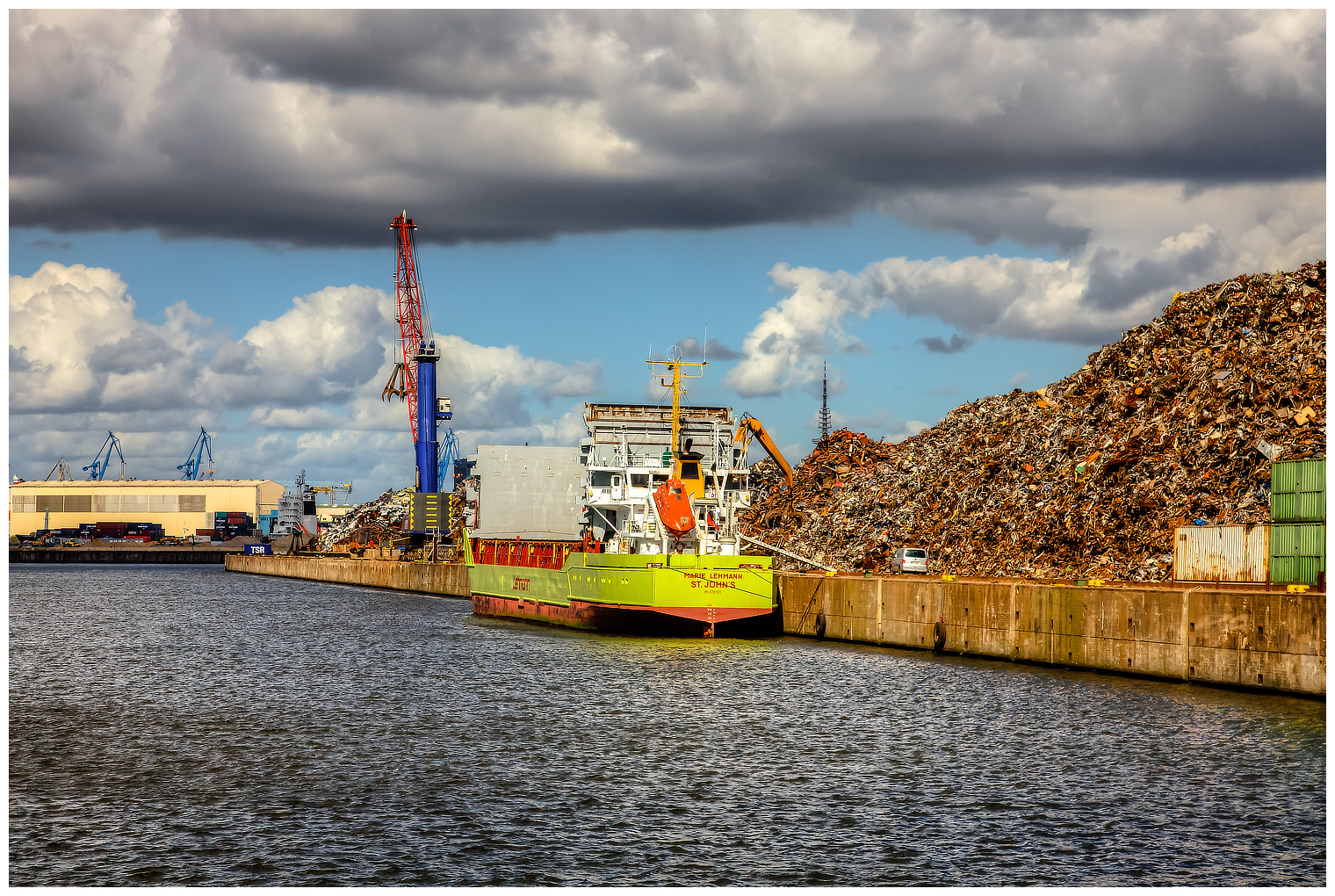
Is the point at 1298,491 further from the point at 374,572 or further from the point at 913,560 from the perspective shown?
the point at 374,572

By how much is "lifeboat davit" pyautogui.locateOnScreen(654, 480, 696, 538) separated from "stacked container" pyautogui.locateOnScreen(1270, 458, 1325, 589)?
19307mm

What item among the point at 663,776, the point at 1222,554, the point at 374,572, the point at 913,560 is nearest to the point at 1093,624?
the point at 1222,554

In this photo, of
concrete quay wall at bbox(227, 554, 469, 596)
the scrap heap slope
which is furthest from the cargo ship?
concrete quay wall at bbox(227, 554, 469, 596)

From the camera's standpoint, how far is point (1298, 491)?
31.8 m

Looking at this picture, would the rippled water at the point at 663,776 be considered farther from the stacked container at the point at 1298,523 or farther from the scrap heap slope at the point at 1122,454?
the scrap heap slope at the point at 1122,454

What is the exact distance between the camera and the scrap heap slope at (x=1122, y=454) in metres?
39.4

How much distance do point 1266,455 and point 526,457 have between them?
59.1m

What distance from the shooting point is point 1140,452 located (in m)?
44.0

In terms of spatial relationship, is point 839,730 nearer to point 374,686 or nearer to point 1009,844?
point 1009,844

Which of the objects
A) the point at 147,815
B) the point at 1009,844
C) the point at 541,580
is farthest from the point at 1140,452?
the point at 147,815

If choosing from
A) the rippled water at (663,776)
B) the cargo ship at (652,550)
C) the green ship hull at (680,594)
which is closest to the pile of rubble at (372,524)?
the cargo ship at (652,550)

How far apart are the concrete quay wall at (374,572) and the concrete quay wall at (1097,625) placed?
48485 millimetres

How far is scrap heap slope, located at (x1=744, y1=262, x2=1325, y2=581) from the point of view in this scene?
39.4 meters

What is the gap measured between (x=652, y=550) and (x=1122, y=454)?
1781 cm
